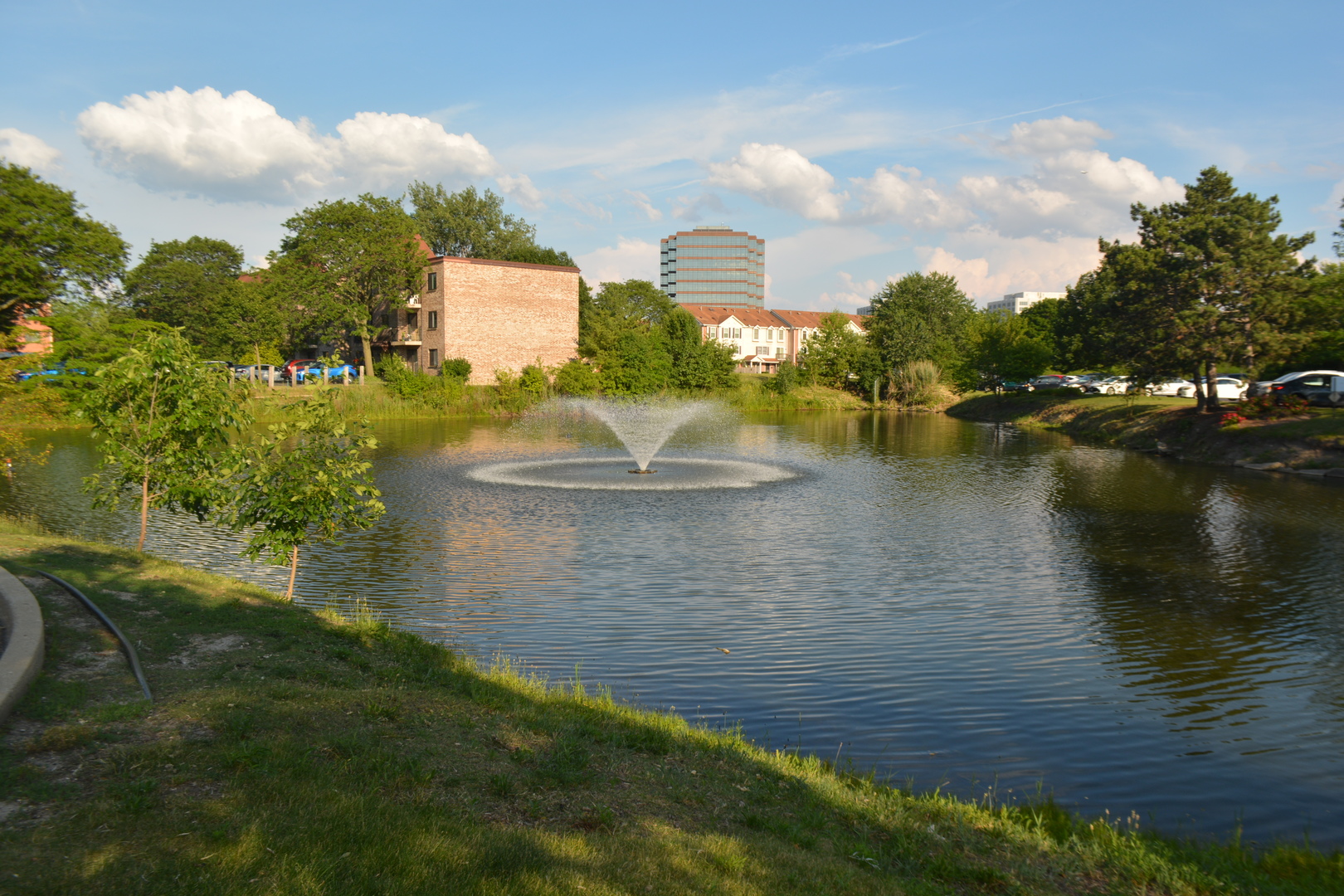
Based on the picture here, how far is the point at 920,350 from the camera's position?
304 feet

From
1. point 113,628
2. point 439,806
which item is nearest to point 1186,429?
point 439,806

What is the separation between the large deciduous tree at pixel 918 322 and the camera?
3664 inches

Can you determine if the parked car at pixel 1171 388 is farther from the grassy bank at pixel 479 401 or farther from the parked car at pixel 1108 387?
the grassy bank at pixel 479 401

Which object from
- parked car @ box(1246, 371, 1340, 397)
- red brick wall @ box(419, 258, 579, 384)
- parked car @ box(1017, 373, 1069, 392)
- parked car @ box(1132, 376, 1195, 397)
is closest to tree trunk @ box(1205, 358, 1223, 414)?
parked car @ box(1246, 371, 1340, 397)

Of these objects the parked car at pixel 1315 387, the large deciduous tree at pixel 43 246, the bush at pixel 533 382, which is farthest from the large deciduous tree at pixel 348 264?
the parked car at pixel 1315 387

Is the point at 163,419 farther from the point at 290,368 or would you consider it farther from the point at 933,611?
the point at 290,368

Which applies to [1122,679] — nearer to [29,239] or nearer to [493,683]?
[493,683]

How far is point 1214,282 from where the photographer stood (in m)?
45.7

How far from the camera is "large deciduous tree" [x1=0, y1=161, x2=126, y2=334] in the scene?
1731 inches

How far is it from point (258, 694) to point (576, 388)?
68.4 meters

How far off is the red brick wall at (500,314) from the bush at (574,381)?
2215 millimetres

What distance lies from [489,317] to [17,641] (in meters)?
69.3

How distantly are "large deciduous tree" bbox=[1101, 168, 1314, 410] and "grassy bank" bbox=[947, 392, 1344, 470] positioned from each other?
9.84 feet

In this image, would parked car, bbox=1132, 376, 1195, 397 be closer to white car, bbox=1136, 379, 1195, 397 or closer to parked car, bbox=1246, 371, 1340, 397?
white car, bbox=1136, 379, 1195, 397
